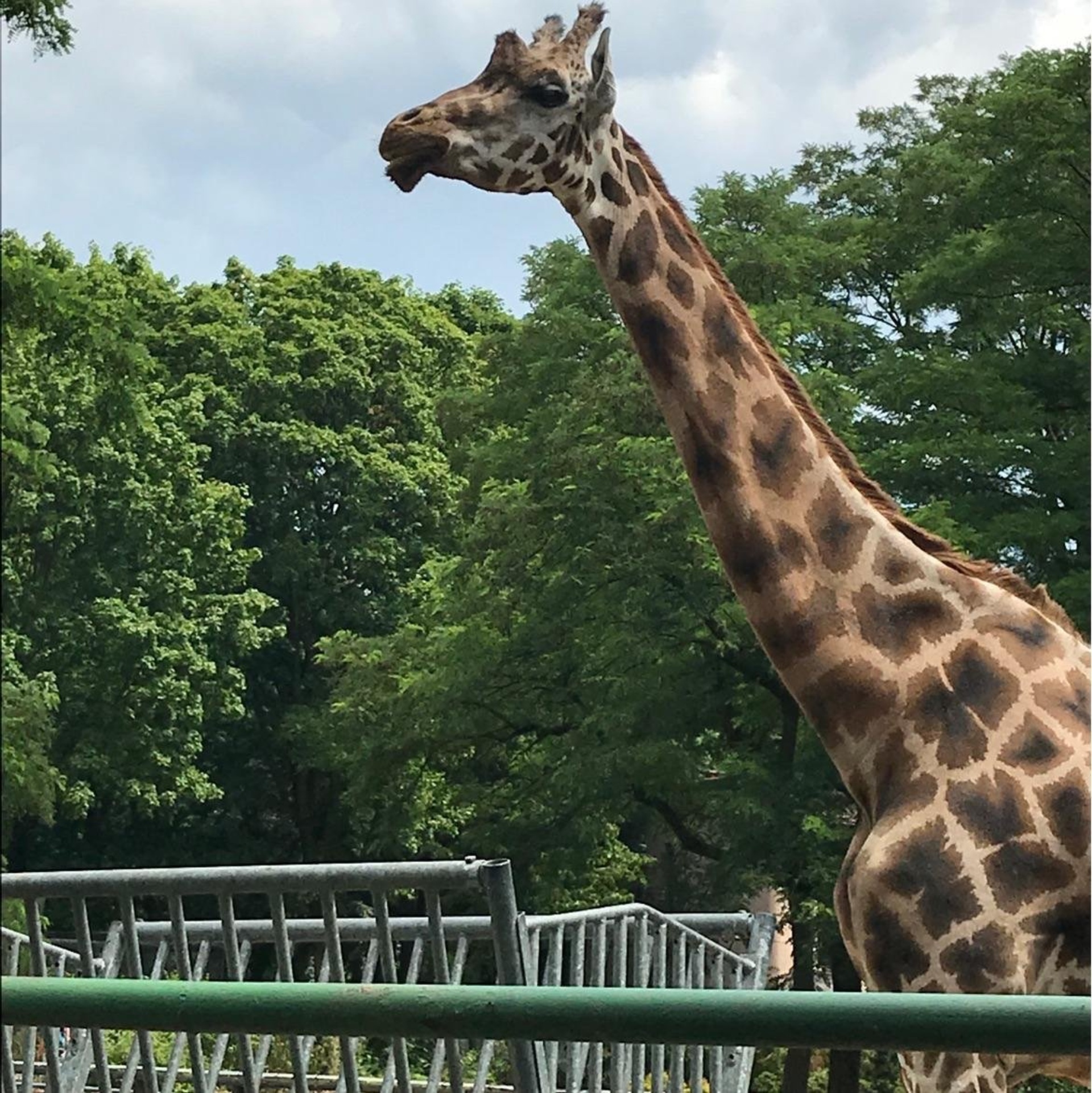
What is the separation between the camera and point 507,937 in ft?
4.84

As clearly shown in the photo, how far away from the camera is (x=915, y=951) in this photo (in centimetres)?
213

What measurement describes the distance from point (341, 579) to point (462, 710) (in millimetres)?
4139

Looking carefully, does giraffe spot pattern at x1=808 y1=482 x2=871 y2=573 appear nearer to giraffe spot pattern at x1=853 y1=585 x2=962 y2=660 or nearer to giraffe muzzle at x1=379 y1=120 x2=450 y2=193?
giraffe spot pattern at x1=853 y1=585 x2=962 y2=660

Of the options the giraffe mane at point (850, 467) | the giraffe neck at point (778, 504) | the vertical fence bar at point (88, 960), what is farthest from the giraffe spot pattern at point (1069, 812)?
the vertical fence bar at point (88, 960)

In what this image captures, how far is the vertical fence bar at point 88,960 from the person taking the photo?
172cm

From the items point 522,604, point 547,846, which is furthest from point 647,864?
point 522,604

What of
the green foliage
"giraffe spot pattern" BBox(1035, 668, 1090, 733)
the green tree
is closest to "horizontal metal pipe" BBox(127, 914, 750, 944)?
"giraffe spot pattern" BBox(1035, 668, 1090, 733)

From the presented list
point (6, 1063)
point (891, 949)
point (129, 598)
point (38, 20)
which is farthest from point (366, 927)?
point (129, 598)

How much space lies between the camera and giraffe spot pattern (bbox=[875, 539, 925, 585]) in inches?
96.7

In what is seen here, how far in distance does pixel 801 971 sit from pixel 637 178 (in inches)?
277

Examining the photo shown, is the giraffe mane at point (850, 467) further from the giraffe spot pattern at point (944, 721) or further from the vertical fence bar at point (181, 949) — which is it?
the vertical fence bar at point (181, 949)

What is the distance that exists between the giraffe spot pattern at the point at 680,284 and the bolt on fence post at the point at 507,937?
1.39 meters

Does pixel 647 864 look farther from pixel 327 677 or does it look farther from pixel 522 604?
pixel 327 677

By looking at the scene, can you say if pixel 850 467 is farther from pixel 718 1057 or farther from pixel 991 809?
pixel 718 1057
